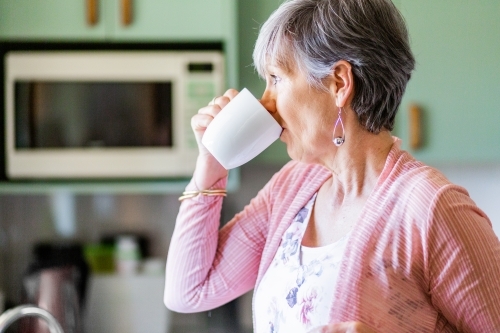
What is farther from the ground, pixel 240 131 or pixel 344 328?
pixel 240 131

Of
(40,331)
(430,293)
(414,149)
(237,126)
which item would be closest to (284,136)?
(237,126)

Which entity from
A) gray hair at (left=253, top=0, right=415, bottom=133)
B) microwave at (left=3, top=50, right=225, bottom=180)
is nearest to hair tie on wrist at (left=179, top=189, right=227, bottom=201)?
gray hair at (left=253, top=0, right=415, bottom=133)

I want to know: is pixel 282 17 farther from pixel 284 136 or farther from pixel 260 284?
pixel 260 284

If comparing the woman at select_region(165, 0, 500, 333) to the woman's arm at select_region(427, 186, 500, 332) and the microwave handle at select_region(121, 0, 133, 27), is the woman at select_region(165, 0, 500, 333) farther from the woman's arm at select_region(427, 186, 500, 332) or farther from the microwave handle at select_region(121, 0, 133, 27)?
the microwave handle at select_region(121, 0, 133, 27)

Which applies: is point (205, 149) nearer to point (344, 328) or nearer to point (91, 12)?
point (344, 328)

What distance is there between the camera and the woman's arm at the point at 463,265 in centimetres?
68

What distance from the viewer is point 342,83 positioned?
2.72 feet

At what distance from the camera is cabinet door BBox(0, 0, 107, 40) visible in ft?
5.71

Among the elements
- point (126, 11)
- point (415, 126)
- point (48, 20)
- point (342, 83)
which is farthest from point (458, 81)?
point (48, 20)

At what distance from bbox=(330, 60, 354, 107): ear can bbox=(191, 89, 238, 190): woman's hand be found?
0.18 m

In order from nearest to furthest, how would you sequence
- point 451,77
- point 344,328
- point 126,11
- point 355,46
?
point 344,328, point 355,46, point 126,11, point 451,77

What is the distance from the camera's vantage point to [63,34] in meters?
1.74

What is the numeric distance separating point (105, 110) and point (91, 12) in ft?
0.94

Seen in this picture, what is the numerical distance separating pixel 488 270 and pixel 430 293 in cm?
8
